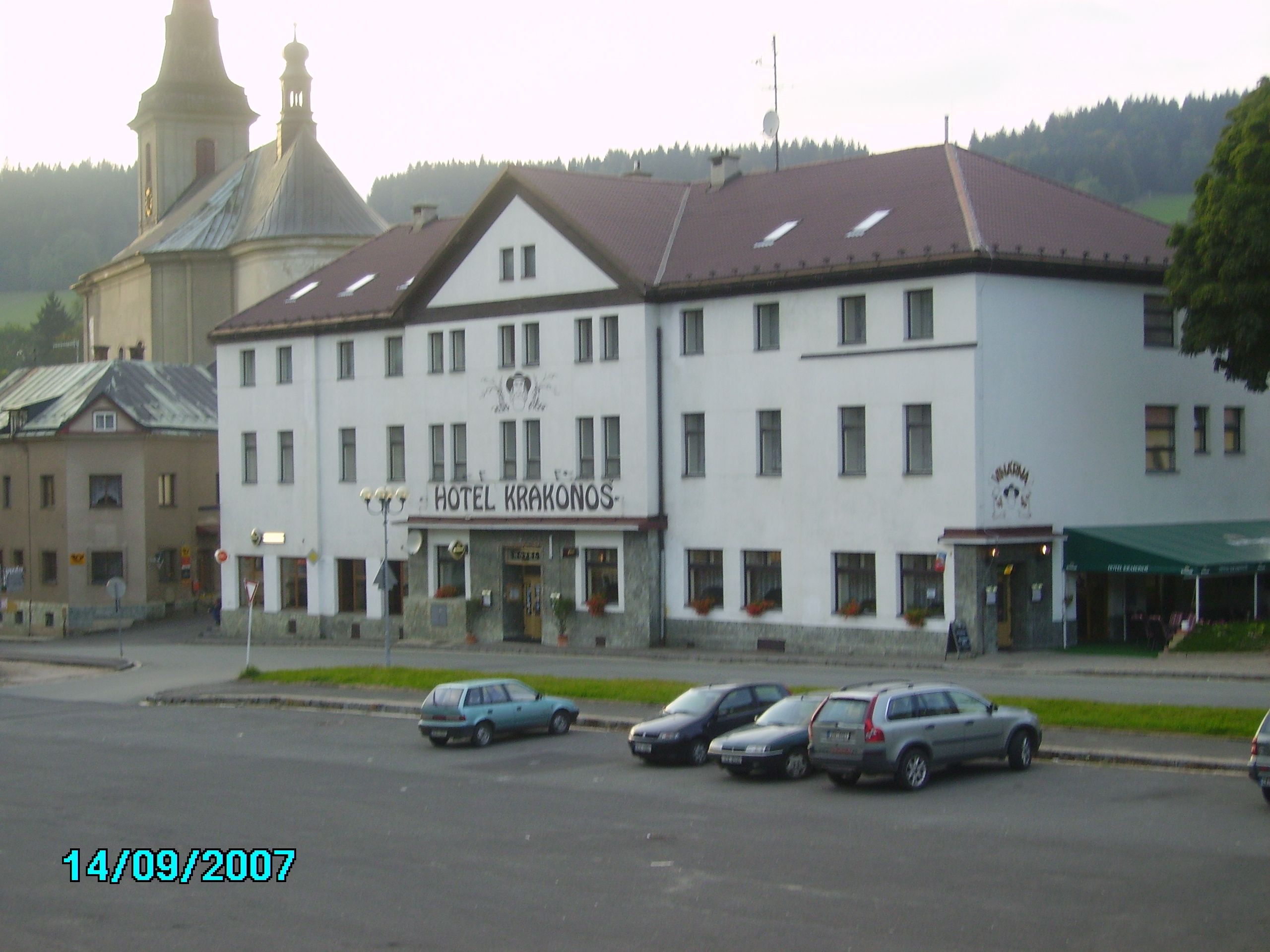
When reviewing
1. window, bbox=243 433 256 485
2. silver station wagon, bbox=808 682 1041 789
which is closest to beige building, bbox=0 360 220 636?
window, bbox=243 433 256 485

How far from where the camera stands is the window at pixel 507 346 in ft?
165

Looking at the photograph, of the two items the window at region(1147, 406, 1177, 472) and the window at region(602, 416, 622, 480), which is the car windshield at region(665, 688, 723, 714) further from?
the window at region(1147, 406, 1177, 472)

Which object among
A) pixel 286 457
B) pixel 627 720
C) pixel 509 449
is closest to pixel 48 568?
pixel 286 457

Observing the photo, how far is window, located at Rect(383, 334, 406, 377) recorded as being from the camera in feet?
178

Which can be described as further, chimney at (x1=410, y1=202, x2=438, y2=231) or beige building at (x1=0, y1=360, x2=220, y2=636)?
beige building at (x1=0, y1=360, x2=220, y2=636)

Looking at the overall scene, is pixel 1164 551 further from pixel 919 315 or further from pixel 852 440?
pixel 919 315

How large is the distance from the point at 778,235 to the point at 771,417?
5.24 metres

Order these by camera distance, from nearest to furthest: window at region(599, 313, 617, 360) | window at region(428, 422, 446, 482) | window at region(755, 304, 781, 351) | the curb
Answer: the curb → window at region(755, 304, 781, 351) → window at region(599, 313, 617, 360) → window at region(428, 422, 446, 482)

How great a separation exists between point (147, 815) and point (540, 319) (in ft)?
97.6

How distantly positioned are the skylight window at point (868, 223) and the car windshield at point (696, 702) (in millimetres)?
19695

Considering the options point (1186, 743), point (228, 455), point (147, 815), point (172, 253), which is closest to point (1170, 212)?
point (172, 253)

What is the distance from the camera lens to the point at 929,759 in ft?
71.6

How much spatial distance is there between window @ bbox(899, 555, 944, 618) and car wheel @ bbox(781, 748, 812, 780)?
17563 millimetres

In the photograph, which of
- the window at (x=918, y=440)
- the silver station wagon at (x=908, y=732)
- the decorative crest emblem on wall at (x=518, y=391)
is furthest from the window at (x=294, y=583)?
the silver station wagon at (x=908, y=732)
